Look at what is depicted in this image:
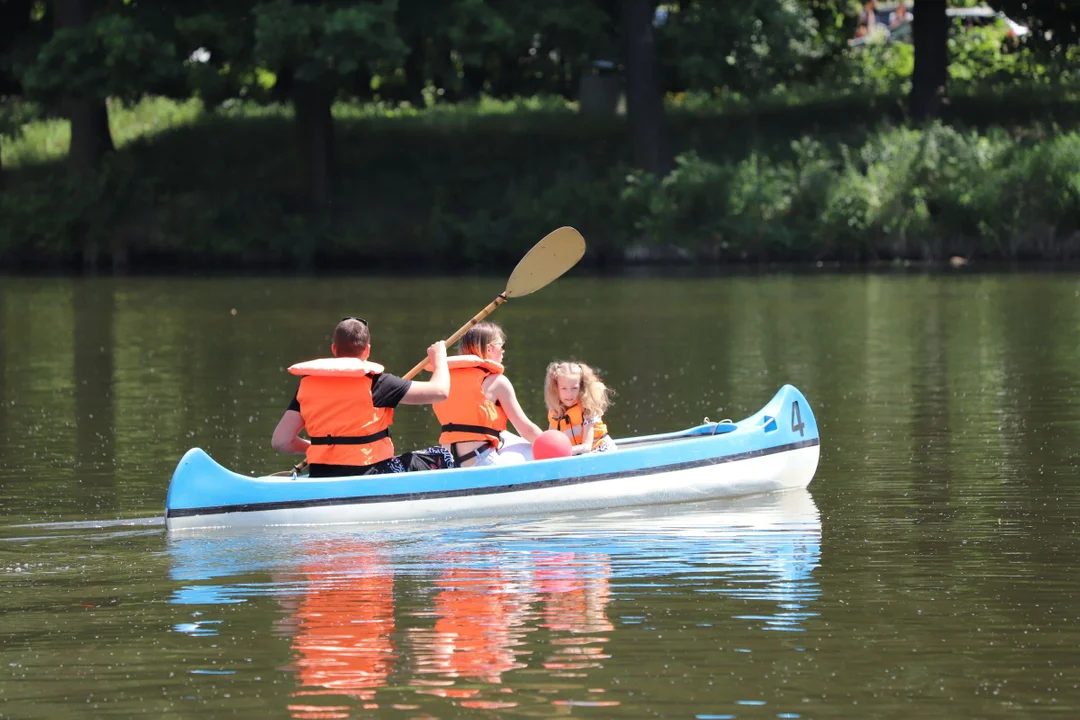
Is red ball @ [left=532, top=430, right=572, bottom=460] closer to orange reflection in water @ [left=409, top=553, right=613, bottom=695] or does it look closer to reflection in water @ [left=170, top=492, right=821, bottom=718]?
reflection in water @ [left=170, top=492, right=821, bottom=718]

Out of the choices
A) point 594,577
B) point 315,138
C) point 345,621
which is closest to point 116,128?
point 315,138

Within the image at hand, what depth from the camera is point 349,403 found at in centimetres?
1036

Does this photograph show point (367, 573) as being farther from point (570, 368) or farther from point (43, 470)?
point (43, 470)

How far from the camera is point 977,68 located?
43500 millimetres

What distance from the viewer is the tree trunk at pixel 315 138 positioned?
36.8m

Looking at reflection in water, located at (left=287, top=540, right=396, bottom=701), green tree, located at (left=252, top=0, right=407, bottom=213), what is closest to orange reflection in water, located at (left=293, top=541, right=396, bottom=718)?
reflection in water, located at (left=287, top=540, right=396, bottom=701)

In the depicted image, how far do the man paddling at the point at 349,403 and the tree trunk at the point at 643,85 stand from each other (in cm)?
2546

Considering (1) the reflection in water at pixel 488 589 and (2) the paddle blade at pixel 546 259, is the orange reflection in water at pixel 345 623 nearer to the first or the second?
(1) the reflection in water at pixel 488 589

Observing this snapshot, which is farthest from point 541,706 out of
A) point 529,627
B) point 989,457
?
point 989,457

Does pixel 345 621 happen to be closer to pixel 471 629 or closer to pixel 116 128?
pixel 471 629

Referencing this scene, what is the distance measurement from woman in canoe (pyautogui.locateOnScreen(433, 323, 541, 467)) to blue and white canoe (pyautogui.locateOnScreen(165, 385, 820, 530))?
44 centimetres

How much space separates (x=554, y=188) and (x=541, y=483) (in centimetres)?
2415

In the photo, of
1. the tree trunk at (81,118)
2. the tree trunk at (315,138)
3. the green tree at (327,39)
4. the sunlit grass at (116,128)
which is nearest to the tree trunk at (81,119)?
the tree trunk at (81,118)

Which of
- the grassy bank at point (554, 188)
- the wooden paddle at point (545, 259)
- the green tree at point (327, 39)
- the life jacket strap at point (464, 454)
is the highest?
the green tree at point (327, 39)
